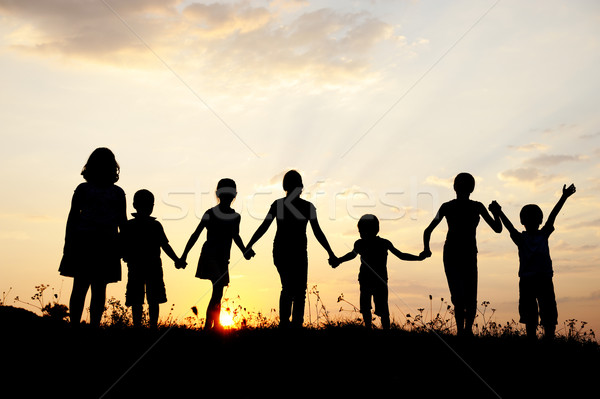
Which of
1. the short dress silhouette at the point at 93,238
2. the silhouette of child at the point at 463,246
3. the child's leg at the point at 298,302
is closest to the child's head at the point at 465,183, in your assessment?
the silhouette of child at the point at 463,246

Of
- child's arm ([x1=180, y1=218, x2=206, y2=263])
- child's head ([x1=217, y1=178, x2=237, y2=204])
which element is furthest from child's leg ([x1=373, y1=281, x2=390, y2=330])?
child's arm ([x1=180, y1=218, x2=206, y2=263])

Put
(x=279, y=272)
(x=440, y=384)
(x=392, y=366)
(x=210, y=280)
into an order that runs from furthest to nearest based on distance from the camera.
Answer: (x=210, y=280) < (x=279, y=272) < (x=392, y=366) < (x=440, y=384)

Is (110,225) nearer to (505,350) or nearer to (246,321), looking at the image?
(246,321)

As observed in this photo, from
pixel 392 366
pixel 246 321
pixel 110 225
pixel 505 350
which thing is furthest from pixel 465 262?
pixel 110 225

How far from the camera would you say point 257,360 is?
23.4 feet

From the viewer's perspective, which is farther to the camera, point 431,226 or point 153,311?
point 153,311

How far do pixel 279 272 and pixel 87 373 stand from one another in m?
3.24

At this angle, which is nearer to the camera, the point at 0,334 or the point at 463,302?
the point at 0,334

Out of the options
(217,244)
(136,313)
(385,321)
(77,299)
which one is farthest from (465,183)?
(77,299)

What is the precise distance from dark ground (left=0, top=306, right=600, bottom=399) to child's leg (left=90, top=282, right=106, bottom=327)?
0.64ft

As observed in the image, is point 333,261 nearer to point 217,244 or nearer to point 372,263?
point 372,263

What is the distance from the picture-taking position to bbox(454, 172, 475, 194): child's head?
30.9 ft

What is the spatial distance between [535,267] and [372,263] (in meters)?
2.69

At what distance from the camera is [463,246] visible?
930 cm
